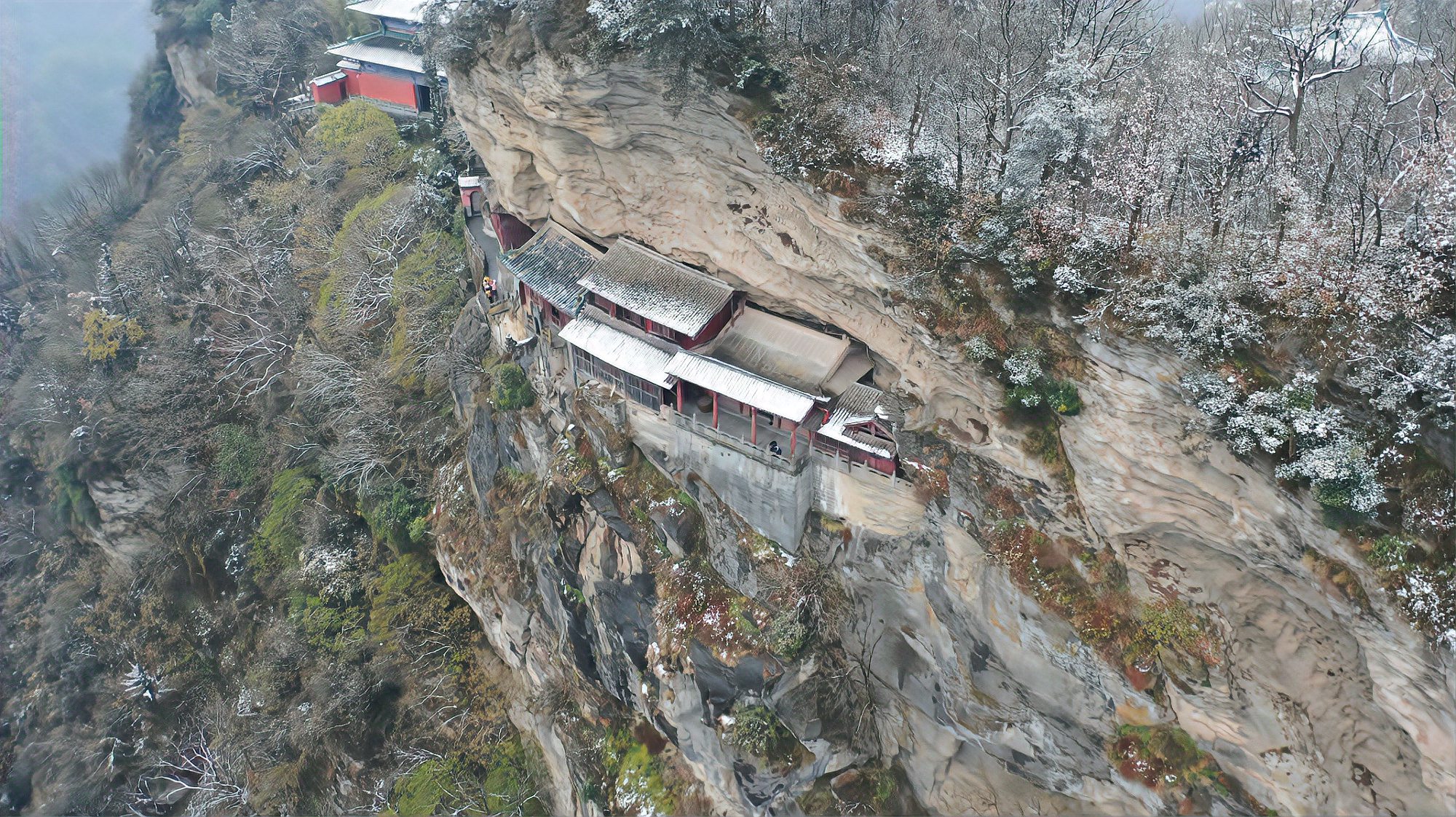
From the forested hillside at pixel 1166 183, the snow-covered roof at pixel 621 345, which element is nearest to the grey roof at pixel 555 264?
the snow-covered roof at pixel 621 345

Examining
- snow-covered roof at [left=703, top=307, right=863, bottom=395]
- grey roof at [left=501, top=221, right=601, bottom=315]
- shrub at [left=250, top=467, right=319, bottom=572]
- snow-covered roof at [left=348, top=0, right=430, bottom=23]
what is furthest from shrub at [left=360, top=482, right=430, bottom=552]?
snow-covered roof at [left=348, top=0, right=430, bottom=23]

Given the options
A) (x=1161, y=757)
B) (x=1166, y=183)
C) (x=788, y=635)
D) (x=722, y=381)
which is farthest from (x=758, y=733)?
(x=1166, y=183)

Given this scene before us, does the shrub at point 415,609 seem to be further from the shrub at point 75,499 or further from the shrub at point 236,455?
the shrub at point 75,499

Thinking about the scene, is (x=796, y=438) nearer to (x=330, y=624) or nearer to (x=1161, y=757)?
(x=1161, y=757)

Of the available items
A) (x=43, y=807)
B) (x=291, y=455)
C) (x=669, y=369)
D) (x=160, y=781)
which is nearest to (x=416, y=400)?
(x=291, y=455)

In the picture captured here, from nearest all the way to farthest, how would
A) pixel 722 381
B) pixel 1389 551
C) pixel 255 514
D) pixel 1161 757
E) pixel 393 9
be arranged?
1. pixel 1389 551
2. pixel 1161 757
3. pixel 722 381
4. pixel 255 514
5. pixel 393 9

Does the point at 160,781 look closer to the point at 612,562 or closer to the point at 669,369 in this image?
the point at 612,562
